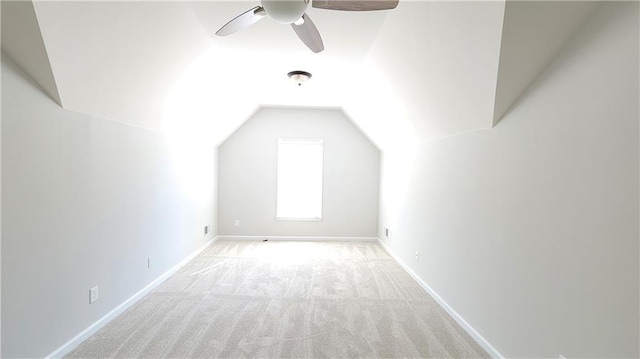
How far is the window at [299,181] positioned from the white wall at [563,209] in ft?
11.5

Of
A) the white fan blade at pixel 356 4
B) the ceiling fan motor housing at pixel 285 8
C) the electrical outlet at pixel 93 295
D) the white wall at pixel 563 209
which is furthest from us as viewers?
the electrical outlet at pixel 93 295

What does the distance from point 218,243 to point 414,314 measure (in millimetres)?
3824

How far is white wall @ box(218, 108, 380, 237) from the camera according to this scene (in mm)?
5688

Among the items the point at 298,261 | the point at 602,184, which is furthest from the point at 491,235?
the point at 298,261

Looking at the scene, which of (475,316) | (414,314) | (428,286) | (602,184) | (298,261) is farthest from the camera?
(298,261)

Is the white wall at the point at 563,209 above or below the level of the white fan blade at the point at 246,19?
below

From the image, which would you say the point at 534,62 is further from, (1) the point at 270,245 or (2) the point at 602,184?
(1) the point at 270,245

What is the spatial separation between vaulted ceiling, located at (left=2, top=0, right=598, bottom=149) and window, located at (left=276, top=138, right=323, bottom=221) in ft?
6.80

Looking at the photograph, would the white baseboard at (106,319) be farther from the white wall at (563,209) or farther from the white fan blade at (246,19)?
the white wall at (563,209)

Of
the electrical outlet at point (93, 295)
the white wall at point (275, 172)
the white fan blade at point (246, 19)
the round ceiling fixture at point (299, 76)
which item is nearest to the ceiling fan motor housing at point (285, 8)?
the white fan blade at point (246, 19)

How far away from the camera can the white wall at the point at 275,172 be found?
5688 millimetres

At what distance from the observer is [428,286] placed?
3240 millimetres

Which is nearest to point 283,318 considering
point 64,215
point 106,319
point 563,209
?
point 106,319

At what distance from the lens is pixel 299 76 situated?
139 inches
